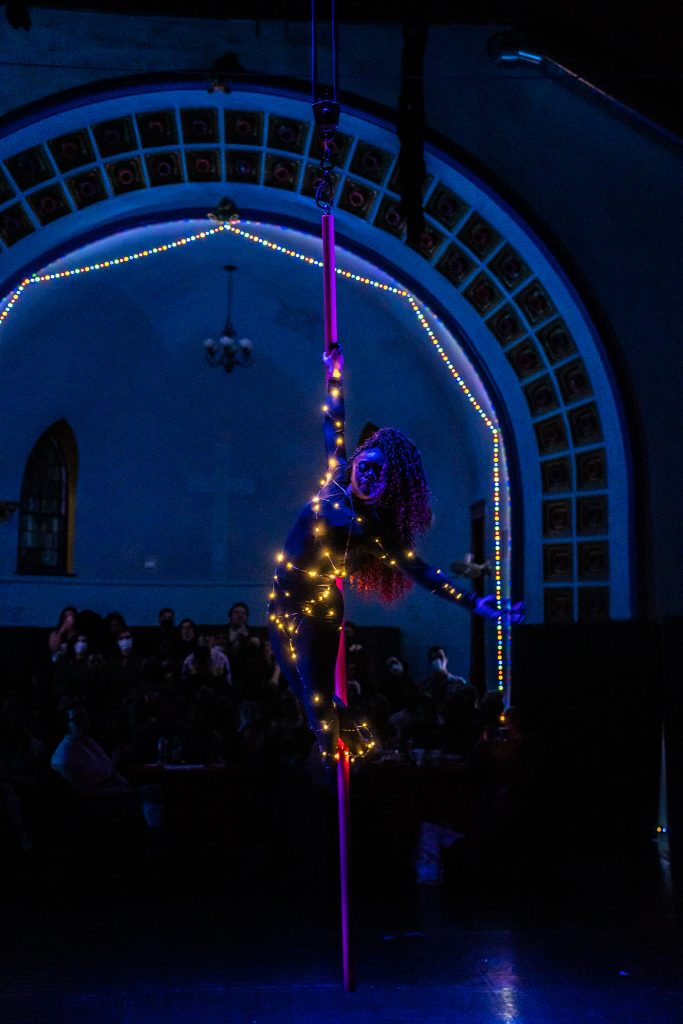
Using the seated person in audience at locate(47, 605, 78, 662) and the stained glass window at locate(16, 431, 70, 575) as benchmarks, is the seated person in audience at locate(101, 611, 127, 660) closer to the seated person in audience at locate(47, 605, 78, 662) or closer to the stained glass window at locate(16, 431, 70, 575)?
the seated person in audience at locate(47, 605, 78, 662)

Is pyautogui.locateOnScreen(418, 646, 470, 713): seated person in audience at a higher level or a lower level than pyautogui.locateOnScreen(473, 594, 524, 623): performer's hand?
lower

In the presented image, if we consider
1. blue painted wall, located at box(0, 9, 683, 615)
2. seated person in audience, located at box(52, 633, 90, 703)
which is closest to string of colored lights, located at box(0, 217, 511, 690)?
blue painted wall, located at box(0, 9, 683, 615)

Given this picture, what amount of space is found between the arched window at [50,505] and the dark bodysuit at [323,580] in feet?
34.8

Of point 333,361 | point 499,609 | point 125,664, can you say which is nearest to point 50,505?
point 125,664

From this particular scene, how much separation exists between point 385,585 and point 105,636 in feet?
28.4

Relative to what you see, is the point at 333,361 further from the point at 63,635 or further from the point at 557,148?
the point at 63,635

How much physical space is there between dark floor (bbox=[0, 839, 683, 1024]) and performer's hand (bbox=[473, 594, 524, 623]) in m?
1.71

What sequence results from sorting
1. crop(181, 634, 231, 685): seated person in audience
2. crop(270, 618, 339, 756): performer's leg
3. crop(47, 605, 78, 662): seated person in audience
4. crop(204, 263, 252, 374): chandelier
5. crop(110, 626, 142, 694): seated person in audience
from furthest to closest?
1. crop(204, 263, 252, 374): chandelier
2. crop(47, 605, 78, 662): seated person in audience
3. crop(110, 626, 142, 694): seated person in audience
4. crop(181, 634, 231, 685): seated person in audience
5. crop(270, 618, 339, 756): performer's leg

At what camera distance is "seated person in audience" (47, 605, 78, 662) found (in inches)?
475

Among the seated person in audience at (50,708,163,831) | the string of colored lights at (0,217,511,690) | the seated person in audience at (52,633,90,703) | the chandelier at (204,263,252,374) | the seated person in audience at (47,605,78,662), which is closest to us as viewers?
the seated person in audience at (50,708,163,831)

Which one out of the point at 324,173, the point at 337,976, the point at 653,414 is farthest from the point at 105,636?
the point at 324,173

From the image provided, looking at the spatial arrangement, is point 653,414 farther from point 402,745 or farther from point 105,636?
point 105,636

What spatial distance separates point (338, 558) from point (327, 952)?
2321mm

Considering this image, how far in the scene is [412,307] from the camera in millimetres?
11102
